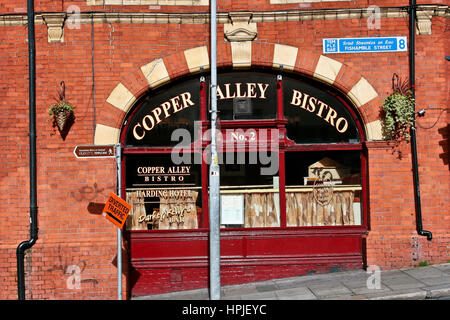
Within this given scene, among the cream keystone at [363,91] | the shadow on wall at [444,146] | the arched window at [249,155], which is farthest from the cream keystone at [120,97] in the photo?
the shadow on wall at [444,146]

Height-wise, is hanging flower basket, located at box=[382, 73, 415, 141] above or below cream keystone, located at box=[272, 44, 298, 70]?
below

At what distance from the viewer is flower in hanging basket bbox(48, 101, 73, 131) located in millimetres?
8805

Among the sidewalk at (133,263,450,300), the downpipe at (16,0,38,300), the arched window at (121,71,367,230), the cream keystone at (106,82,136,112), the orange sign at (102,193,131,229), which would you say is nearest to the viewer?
the orange sign at (102,193,131,229)

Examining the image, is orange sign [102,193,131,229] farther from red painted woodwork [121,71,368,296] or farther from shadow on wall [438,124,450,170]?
shadow on wall [438,124,450,170]

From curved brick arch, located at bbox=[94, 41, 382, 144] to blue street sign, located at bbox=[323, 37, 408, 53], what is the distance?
0.38 m

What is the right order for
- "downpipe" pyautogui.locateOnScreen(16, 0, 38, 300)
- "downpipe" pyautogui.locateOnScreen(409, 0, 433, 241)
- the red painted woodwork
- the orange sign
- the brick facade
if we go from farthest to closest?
the red painted woodwork < "downpipe" pyautogui.locateOnScreen(409, 0, 433, 241) < the brick facade < "downpipe" pyautogui.locateOnScreen(16, 0, 38, 300) < the orange sign

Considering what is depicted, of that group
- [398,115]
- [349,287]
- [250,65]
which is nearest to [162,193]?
[250,65]

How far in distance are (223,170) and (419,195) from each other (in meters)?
4.10

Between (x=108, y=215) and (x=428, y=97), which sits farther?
(x=428, y=97)

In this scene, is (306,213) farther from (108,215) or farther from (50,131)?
(50,131)

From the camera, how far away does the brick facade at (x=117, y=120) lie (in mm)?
8875

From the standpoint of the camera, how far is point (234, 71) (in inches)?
372

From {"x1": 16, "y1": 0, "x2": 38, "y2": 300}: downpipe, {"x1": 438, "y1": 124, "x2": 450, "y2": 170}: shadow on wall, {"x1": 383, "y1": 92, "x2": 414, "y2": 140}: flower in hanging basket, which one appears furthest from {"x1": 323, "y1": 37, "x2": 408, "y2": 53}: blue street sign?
{"x1": 16, "y1": 0, "x2": 38, "y2": 300}: downpipe

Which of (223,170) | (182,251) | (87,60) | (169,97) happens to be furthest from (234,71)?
(182,251)
